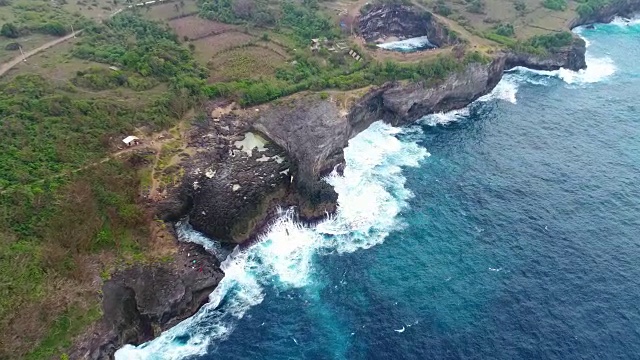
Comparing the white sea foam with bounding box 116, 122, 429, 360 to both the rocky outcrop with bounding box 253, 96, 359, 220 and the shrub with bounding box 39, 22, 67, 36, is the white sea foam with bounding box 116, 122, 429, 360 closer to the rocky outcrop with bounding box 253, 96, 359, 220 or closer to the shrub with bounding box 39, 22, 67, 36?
the rocky outcrop with bounding box 253, 96, 359, 220

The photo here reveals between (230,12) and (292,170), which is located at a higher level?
(230,12)

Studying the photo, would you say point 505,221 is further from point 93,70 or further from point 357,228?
point 93,70

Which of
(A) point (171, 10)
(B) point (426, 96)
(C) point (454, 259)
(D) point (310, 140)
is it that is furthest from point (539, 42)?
(A) point (171, 10)

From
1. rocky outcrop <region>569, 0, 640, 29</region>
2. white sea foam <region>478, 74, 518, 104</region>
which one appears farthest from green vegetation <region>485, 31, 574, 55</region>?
rocky outcrop <region>569, 0, 640, 29</region>

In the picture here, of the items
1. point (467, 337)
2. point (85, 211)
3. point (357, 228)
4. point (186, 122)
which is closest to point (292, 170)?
point (357, 228)

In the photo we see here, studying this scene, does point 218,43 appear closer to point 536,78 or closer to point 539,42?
point 536,78

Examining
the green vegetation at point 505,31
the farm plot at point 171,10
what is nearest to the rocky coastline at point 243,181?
the green vegetation at point 505,31
